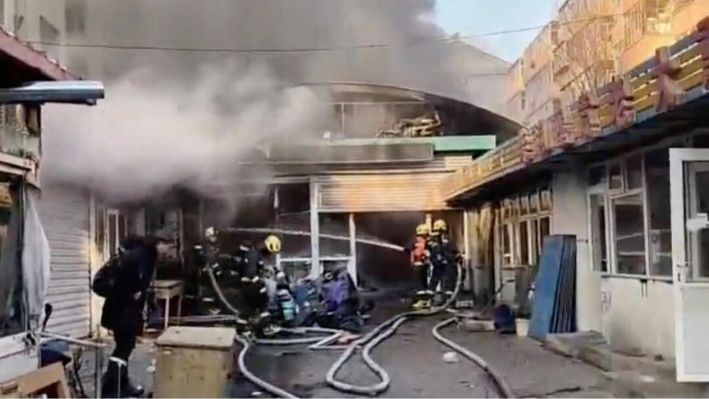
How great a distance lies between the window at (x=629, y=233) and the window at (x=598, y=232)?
20.7 inches

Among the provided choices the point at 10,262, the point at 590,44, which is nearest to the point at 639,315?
the point at 10,262

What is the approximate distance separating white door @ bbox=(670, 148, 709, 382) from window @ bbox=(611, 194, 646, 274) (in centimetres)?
161

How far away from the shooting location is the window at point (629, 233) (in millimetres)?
9242

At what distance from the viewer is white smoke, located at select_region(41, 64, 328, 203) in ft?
35.9

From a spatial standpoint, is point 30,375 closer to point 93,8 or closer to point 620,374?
point 620,374

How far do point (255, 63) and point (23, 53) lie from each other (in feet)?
32.6

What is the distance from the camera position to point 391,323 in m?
14.3

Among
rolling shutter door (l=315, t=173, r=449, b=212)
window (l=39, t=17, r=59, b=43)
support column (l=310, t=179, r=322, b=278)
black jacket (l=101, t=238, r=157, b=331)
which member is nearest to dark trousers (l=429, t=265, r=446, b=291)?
rolling shutter door (l=315, t=173, r=449, b=212)

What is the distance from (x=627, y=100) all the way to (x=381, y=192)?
1157cm

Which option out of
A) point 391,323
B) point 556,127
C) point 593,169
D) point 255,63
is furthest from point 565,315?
point 255,63

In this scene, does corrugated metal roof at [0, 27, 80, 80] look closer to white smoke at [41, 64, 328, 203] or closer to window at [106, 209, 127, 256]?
white smoke at [41, 64, 328, 203]

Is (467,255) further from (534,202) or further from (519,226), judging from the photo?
(534,202)

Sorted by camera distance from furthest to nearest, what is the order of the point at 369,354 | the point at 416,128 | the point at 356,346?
the point at 416,128 → the point at 356,346 → the point at 369,354

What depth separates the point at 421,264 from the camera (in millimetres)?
18875
